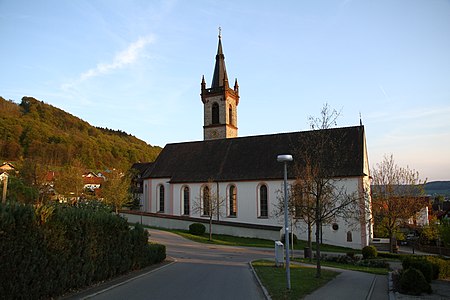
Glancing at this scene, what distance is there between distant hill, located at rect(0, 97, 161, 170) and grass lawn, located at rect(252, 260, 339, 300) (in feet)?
110

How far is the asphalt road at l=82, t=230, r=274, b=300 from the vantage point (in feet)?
41.2

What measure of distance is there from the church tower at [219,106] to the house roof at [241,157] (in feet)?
24.0

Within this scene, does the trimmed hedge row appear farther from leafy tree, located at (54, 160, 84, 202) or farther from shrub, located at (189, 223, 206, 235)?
leafy tree, located at (54, 160, 84, 202)

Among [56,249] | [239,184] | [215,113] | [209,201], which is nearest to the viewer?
[56,249]

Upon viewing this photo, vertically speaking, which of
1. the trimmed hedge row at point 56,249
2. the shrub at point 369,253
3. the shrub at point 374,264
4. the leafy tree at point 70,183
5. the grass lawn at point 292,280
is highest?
the leafy tree at point 70,183

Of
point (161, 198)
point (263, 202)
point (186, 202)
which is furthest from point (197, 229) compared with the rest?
point (161, 198)

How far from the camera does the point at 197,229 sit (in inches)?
1422

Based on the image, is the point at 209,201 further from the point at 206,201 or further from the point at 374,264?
the point at 374,264

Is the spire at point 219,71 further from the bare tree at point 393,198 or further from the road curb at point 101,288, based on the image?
the road curb at point 101,288

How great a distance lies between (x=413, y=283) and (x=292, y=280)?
4469mm

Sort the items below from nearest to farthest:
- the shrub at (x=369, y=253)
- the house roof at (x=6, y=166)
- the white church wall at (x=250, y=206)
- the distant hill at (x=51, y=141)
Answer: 1. the shrub at (x=369, y=253)
2. the white church wall at (x=250, y=206)
3. the house roof at (x=6, y=166)
4. the distant hill at (x=51, y=141)

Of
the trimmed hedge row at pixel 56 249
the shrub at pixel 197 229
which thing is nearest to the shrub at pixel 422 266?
the trimmed hedge row at pixel 56 249

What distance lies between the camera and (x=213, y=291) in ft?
43.5

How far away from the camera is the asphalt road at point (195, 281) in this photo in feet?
41.2
